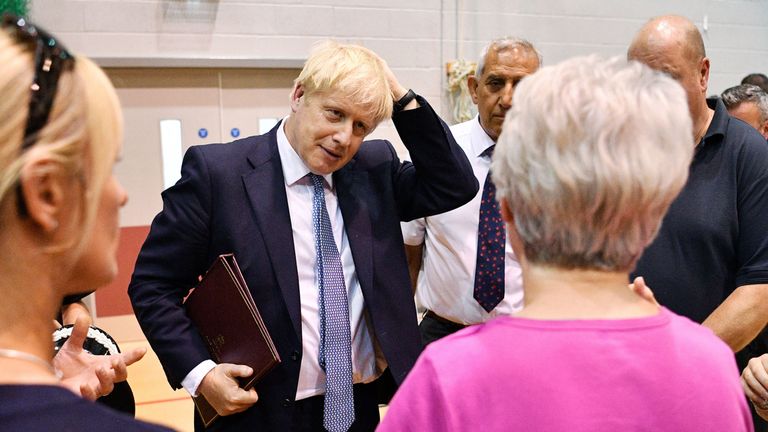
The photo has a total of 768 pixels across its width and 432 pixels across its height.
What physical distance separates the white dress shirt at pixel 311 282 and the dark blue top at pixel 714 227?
0.85m

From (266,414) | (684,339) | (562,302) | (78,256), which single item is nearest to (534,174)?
(562,302)

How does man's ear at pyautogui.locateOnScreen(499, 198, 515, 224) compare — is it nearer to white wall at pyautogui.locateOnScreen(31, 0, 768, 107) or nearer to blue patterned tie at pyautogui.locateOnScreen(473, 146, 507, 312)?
blue patterned tie at pyautogui.locateOnScreen(473, 146, 507, 312)

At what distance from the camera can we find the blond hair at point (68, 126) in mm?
660

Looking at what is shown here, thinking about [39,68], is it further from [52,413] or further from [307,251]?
[307,251]

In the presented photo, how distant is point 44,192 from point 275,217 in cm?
98

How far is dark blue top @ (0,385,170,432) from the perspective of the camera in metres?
0.65

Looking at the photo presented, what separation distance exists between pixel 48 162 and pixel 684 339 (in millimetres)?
792

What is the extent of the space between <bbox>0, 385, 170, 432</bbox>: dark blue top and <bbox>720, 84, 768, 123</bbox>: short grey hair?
12.6ft

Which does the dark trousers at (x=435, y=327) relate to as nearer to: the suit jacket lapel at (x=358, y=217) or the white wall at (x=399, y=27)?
the suit jacket lapel at (x=358, y=217)

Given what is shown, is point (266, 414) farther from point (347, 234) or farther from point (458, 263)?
point (458, 263)

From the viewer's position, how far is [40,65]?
2.25 ft

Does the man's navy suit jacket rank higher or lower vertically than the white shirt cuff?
higher

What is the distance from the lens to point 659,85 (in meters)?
0.90

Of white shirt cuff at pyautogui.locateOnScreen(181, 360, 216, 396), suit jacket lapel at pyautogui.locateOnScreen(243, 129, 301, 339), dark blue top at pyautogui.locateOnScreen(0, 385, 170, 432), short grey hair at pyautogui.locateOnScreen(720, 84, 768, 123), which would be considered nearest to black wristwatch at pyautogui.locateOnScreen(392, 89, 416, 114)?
suit jacket lapel at pyautogui.locateOnScreen(243, 129, 301, 339)
